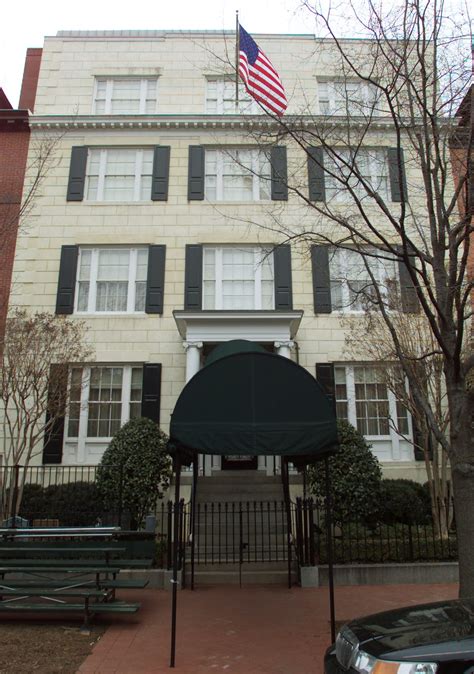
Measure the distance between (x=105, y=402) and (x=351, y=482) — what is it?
7312 millimetres

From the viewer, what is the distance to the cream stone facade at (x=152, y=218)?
48.5 ft

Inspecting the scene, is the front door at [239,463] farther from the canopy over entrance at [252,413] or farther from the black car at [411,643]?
the black car at [411,643]

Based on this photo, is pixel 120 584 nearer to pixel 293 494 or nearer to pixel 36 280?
pixel 293 494

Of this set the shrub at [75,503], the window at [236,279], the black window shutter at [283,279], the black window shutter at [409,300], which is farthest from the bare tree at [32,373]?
the black window shutter at [409,300]

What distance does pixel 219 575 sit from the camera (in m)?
9.77

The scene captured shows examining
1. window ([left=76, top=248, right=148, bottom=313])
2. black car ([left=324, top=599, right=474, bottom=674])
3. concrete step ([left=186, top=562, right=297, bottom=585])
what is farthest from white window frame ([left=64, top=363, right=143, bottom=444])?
black car ([left=324, top=599, right=474, bottom=674])

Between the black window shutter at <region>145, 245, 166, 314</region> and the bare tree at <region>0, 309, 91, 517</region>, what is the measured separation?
2.57 meters

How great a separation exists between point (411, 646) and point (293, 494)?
34.4 feet

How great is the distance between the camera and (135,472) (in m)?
11.9

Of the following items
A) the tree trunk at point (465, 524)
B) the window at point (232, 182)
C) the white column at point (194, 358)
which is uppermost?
the window at point (232, 182)

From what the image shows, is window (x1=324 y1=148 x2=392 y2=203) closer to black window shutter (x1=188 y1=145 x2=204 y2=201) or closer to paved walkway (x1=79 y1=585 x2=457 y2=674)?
Result: black window shutter (x1=188 y1=145 x2=204 y2=201)

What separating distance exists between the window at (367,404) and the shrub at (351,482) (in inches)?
123

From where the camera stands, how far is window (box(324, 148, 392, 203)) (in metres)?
7.21

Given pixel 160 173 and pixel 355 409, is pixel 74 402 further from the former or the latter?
pixel 160 173
